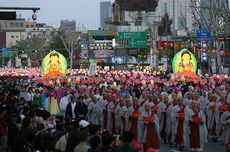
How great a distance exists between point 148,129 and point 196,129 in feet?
4.44

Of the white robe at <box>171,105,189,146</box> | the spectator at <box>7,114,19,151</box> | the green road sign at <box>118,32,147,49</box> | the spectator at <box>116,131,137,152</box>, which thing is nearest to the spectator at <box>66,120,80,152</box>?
the spectator at <box>116,131,137,152</box>

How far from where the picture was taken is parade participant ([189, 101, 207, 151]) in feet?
56.9

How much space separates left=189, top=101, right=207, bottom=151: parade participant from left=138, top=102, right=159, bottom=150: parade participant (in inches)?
42.2

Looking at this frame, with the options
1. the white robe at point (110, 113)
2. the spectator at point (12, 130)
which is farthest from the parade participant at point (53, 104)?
the spectator at point (12, 130)

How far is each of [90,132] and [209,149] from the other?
24.9 feet

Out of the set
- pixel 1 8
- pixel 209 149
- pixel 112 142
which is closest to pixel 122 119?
pixel 209 149

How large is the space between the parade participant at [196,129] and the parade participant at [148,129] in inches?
42.2

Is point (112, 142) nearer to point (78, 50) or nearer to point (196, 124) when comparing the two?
point (196, 124)

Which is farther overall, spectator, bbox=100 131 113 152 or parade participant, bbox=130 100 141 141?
parade participant, bbox=130 100 141 141

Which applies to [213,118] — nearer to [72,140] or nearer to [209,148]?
[209,148]

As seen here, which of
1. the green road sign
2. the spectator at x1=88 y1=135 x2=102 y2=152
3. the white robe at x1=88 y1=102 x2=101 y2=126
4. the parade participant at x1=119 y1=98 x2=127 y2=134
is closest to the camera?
the spectator at x1=88 y1=135 x2=102 y2=152

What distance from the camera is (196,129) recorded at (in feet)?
57.4

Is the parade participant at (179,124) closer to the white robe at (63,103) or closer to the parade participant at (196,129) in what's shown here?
the parade participant at (196,129)

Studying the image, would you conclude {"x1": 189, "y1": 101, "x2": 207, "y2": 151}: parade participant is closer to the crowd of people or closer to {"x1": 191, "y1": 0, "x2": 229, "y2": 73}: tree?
the crowd of people
